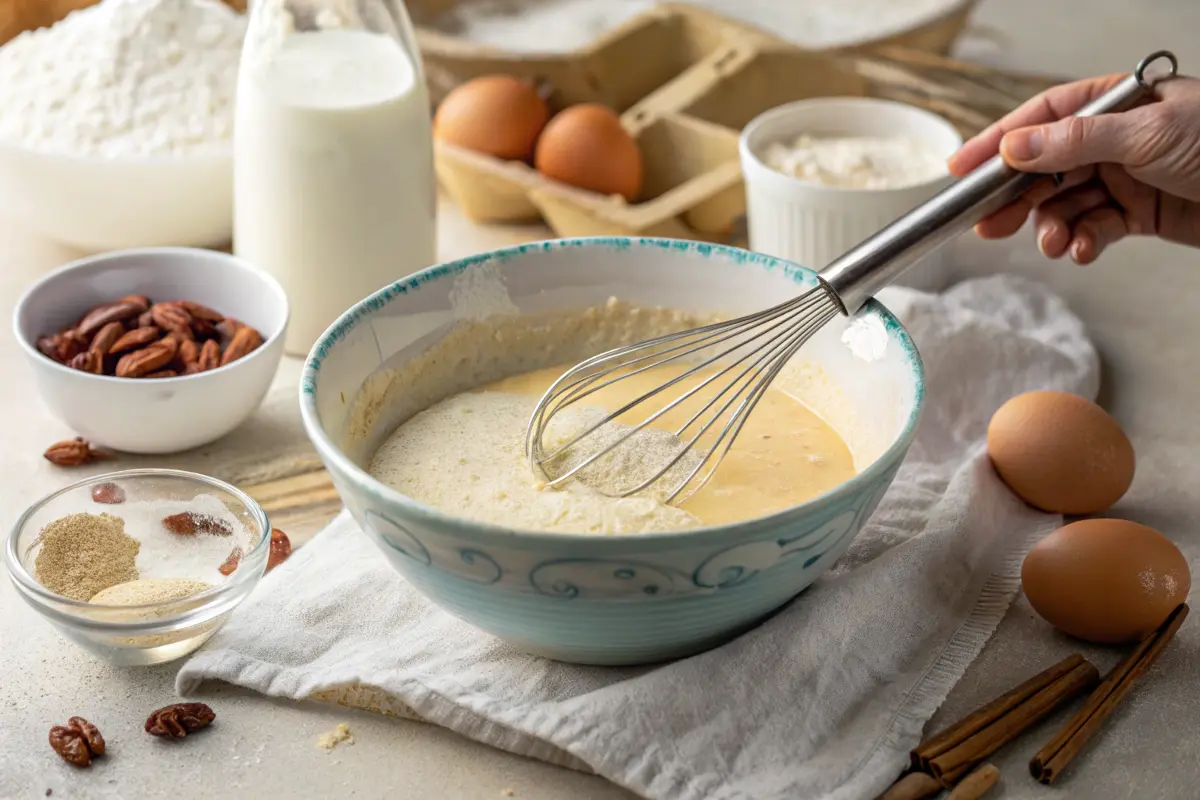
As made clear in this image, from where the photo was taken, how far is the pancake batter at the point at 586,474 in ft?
3.19

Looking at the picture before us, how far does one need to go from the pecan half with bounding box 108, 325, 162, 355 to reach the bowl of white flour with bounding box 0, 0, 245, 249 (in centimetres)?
32

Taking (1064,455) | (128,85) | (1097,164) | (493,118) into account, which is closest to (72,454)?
(128,85)

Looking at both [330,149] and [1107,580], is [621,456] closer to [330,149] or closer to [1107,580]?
[1107,580]

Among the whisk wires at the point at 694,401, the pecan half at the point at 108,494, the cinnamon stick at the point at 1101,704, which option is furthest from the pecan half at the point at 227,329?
the cinnamon stick at the point at 1101,704

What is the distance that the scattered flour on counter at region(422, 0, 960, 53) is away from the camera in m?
2.14

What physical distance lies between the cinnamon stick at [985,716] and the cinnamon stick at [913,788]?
0.7 inches

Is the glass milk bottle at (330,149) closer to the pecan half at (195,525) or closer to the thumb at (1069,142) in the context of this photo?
the pecan half at (195,525)

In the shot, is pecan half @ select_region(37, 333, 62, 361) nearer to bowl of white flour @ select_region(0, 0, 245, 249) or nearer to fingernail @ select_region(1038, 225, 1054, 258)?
→ bowl of white flour @ select_region(0, 0, 245, 249)

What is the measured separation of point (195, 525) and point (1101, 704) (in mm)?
767

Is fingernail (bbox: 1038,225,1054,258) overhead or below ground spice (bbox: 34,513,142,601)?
below

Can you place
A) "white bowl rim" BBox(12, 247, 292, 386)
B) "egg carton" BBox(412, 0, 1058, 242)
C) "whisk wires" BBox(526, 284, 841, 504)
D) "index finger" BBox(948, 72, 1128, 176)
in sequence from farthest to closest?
"egg carton" BBox(412, 0, 1058, 242) < "index finger" BBox(948, 72, 1128, 176) < "white bowl rim" BBox(12, 247, 292, 386) < "whisk wires" BBox(526, 284, 841, 504)

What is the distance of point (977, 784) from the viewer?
902 millimetres

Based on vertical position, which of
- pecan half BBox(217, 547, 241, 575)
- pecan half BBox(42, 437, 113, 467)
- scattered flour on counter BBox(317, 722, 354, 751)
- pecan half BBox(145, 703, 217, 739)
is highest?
pecan half BBox(145, 703, 217, 739)

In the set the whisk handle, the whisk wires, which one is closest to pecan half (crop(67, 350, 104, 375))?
the whisk wires
